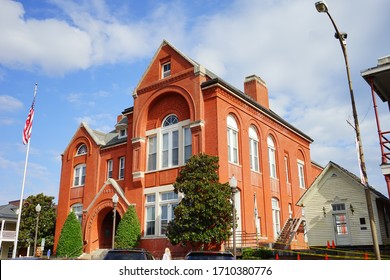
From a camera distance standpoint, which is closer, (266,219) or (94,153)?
(266,219)

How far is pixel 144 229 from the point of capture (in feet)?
87.4

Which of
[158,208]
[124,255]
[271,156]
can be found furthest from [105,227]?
[124,255]

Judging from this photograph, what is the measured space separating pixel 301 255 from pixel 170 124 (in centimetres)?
1380

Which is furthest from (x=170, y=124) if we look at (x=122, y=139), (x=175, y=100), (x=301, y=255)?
(x=301, y=255)

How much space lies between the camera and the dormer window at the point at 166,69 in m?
28.9

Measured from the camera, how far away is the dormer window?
28.9 metres

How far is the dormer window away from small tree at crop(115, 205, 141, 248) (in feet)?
35.2

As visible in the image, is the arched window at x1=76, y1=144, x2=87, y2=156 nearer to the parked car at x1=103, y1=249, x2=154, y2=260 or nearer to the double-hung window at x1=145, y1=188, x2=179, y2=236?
the double-hung window at x1=145, y1=188, x2=179, y2=236

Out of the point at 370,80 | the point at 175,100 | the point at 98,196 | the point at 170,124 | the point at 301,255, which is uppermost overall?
the point at 175,100

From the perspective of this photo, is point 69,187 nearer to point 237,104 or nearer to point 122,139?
point 122,139

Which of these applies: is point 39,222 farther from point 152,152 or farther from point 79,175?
point 152,152

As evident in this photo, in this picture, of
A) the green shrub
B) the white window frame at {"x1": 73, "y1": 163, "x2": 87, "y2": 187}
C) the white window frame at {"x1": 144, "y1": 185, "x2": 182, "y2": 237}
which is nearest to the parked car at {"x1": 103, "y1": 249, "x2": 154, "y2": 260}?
the green shrub

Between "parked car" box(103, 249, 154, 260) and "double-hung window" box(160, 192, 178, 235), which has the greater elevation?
"double-hung window" box(160, 192, 178, 235)

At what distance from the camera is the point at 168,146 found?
2750 centimetres
